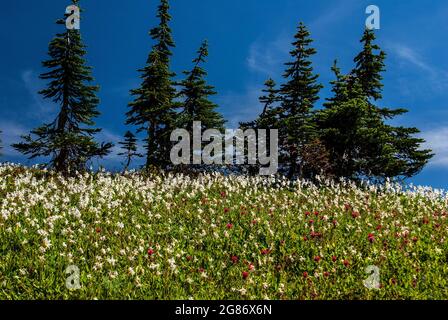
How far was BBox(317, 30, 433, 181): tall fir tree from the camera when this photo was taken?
2500 centimetres

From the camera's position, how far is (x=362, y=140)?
83.3 ft

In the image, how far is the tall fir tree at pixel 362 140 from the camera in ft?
82.0

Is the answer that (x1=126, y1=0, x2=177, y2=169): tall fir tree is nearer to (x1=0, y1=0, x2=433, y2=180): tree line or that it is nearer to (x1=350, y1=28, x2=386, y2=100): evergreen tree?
(x1=0, y1=0, x2=433, y2=180): tree line

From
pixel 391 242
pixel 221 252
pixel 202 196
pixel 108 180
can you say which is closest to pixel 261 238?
pixel 221 252

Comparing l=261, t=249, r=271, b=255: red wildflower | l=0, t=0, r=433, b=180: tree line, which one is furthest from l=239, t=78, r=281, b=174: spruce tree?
l=261, t=249, r=271, b=255: red wildflower

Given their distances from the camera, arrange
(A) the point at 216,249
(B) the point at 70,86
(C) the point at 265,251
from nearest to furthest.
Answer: (C) the point at 265,251 < (A) the point at 216,249 < (B) the point at 70,86

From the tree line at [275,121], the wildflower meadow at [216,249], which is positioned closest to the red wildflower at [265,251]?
the wildflower meadow at [216,249]

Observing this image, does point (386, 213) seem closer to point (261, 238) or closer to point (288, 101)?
point (261, 238)

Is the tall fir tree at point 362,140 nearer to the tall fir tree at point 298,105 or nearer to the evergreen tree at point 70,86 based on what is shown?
the tall fir tree at point 298,105

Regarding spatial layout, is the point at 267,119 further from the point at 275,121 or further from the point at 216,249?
the point at 216,249

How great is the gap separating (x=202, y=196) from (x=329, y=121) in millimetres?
12885

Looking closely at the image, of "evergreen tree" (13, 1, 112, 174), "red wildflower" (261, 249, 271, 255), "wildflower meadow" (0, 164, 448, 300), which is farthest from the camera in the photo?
"evergreen tree" (13, 1, 112, 174)

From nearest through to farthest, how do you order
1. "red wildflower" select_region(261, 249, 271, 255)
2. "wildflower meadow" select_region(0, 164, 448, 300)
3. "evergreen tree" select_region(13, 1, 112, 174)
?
"wildflower meadow" select_region(0, 164, 448, 300) → "red wildflower" select_region(261, 249, 271, 255) → "evergreen tree" select_region(13, 1, 112, 174)

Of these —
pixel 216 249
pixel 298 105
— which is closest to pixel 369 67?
pixel 298 105
